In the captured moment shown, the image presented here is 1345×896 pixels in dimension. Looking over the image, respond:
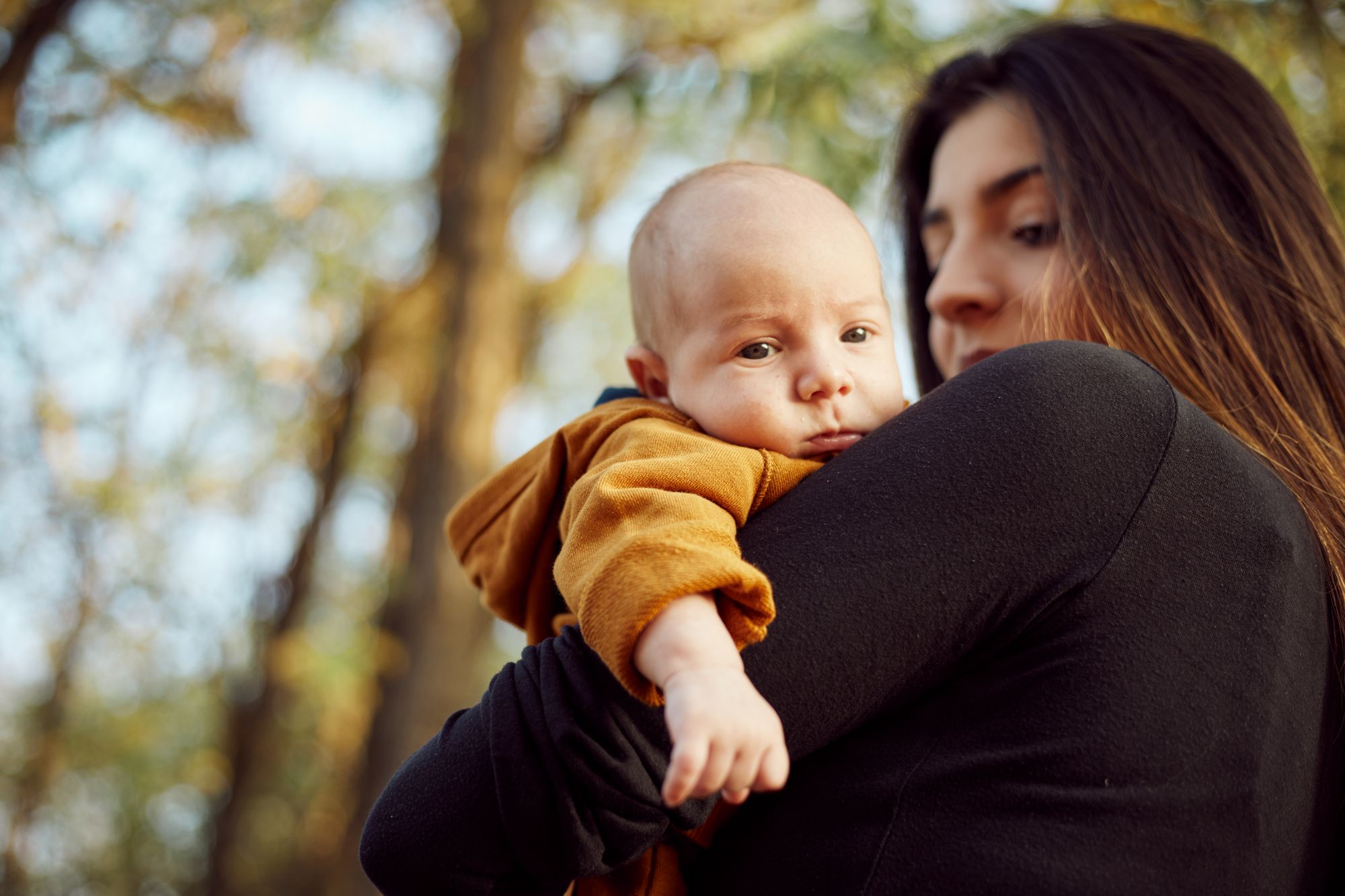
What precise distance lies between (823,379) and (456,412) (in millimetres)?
4531

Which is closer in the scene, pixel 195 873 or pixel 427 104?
pixel 427 104

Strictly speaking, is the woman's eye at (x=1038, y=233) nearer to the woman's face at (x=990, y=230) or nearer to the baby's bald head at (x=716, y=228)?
the woman's face at (x=990, y=230)

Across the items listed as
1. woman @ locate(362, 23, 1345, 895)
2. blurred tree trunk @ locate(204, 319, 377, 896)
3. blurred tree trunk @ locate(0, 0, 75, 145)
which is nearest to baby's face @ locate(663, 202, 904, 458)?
woman @ locate(362, 23, 1345, 895)

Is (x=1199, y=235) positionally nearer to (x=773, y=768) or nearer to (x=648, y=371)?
(x=648, y=371)

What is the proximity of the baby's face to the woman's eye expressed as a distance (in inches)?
21.7

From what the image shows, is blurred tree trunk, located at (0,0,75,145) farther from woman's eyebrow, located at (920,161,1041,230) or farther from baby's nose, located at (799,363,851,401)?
baby's nose, located at (799,363,851,401)

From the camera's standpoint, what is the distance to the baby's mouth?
1.28 metres

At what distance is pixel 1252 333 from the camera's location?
153 cm

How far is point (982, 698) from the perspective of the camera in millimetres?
1051

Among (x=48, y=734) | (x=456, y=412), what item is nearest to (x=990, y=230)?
(x=456, y=412)

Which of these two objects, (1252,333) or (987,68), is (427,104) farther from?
(1252,333)

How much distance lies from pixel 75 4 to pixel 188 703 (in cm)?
606

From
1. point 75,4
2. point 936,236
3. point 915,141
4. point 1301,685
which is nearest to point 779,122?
point 915,141

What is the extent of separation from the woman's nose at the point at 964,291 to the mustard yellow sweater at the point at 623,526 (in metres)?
0.72
